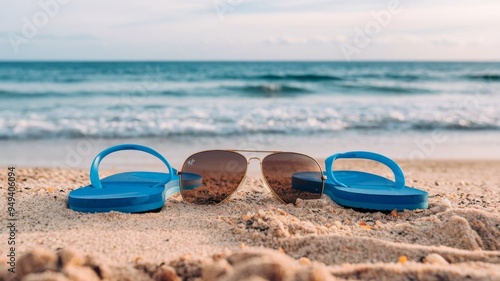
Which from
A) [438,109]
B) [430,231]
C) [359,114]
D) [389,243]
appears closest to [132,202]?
[389,243]

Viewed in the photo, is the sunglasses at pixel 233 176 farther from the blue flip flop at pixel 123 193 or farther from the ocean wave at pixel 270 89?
the ocean wave at pixel 270 89

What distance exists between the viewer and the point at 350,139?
8.22m

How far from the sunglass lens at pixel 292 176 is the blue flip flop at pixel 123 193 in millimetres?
654

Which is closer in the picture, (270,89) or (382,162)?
(382,162)

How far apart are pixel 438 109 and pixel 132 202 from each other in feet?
35.1

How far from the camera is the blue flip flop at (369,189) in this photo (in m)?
3.13

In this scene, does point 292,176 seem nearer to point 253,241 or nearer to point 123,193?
point 253,241

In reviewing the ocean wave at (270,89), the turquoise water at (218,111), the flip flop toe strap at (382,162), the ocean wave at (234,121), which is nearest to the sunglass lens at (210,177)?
the flip flop toe strap at (382,162)

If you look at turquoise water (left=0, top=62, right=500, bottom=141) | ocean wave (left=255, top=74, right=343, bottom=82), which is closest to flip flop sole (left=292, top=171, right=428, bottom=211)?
turquoise water (left=0, top=62, right=500, bottom=141)

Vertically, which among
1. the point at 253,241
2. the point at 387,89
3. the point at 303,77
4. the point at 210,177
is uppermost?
the point at 303,77

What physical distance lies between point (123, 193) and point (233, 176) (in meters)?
0.72

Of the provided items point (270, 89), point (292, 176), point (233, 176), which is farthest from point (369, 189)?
point (270, 89)

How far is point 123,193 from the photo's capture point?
316 cm

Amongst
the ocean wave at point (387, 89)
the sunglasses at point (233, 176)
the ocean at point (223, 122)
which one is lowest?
the ocean at point (223, 122)
